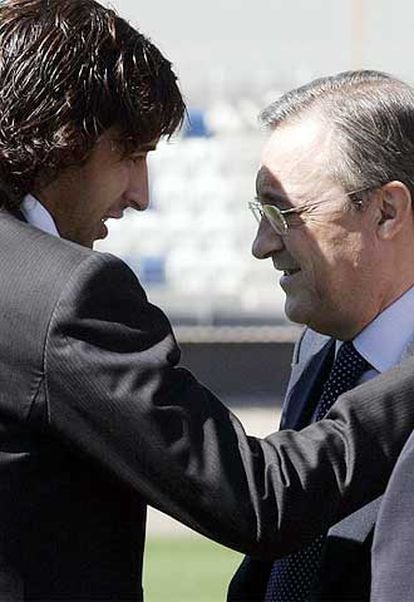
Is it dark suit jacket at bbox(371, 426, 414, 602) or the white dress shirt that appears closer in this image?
dark suit jacket at bbox(371, 426, 414, 602)

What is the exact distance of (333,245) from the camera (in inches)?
115

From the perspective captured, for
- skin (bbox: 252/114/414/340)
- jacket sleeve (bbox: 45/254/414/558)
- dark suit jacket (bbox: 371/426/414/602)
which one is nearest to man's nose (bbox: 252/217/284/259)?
skin (bbox: 252/114/414/340)

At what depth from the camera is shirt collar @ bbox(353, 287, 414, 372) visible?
286cm

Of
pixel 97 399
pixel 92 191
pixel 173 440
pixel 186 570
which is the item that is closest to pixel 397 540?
pixel 173 440

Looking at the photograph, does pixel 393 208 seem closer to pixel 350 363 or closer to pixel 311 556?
pixel 350 363

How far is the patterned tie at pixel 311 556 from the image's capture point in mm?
2713

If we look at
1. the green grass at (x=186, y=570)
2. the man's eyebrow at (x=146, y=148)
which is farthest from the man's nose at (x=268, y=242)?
the green grass at (x=186, y=570)

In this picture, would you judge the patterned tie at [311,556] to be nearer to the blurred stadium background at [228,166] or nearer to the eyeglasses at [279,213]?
the eyeglasses at [279,213]

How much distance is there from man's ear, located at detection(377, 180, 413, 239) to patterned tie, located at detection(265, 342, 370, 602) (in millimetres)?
221

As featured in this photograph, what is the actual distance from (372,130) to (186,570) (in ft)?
18.0

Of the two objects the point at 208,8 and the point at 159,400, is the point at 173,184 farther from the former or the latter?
the point at 159,400

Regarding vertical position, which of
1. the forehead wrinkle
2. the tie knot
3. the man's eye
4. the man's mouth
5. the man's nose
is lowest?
the tie knot

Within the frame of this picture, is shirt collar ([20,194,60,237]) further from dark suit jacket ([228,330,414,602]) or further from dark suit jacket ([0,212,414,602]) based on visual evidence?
dark suit jacket ([228,330,414,602])

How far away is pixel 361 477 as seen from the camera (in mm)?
2428
